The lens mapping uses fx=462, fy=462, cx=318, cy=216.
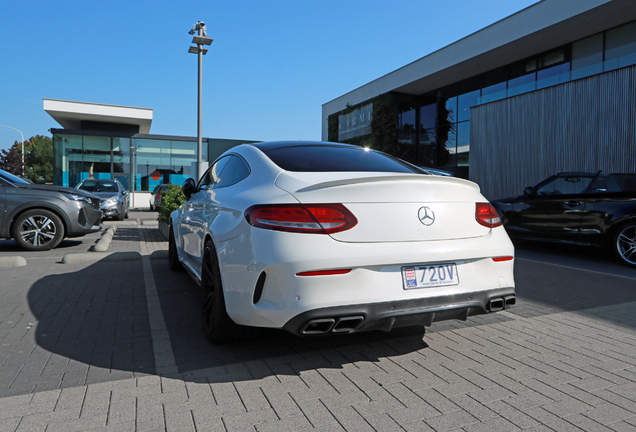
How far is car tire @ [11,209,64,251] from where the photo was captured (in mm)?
8180

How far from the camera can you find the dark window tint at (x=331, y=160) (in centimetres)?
335

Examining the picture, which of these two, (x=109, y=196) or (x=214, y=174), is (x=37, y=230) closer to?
(x=214, y=174)

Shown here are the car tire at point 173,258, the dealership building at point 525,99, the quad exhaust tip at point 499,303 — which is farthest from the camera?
the dealership building at point 525,99

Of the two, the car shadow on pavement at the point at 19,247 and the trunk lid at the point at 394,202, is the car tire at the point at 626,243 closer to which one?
the trunk lid at the point at 394,202

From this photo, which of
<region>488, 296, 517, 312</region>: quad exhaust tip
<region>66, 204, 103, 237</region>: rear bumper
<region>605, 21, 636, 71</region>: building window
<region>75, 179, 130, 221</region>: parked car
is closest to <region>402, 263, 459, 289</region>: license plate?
<region>488, 296, 517, 312</region>: quad exhaust tip

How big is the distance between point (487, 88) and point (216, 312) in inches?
822

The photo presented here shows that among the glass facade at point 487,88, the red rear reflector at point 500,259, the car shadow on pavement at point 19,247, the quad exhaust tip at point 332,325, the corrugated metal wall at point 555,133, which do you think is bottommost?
the car shadow on pavement at point 19,247

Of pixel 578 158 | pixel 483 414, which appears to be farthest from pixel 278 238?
pixel 578 158

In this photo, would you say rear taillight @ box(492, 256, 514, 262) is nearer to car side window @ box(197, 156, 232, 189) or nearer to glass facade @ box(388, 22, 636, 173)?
car side window @ box(197, 156, 232, 189)

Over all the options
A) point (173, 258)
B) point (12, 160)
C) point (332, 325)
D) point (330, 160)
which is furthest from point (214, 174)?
point (12, 160)

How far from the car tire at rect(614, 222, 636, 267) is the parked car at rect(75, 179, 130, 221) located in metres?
15.0

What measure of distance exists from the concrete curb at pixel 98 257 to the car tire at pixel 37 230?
1.68 m

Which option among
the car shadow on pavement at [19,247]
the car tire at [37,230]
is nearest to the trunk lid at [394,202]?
the car tire at [37,230]

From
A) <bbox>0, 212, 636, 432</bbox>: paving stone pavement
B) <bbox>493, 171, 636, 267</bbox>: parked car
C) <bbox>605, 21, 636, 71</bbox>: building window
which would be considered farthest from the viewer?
<bbox>605, 21, 636, 71</bbox>: building window
